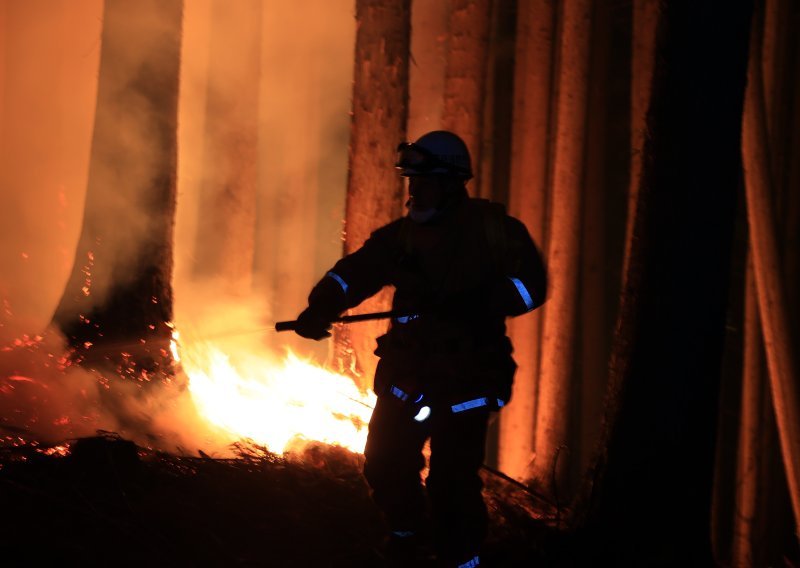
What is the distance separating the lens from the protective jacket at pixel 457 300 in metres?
3.56

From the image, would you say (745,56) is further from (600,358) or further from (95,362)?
(95,362)

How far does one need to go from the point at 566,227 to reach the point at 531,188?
75 centimetres

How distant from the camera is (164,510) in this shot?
4.00 meters

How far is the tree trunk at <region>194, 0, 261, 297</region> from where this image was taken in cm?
1108

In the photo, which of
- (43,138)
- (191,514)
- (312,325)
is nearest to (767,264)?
(312,325)

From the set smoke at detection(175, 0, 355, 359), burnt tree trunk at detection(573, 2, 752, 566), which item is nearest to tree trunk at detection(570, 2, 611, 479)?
burnt tree trunk at detection(573, 2, 752, 566)

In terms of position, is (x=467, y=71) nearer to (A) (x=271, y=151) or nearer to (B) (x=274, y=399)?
(B) (x=274, y=399)

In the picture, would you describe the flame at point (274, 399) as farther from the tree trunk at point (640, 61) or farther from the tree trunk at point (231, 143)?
the tree trunk at point (231, 143)

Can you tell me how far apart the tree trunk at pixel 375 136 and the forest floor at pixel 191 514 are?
1916 mm

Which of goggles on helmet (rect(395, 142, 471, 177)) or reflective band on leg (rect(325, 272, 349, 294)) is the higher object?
goggles on helmet (rect(395, 142, 471, 177))

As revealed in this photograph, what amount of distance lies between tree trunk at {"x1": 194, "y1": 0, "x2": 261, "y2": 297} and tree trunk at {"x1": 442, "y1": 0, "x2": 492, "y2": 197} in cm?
405

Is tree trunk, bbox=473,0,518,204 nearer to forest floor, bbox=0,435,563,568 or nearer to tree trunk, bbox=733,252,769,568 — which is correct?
tree trunk, bbox=733,252,769,568

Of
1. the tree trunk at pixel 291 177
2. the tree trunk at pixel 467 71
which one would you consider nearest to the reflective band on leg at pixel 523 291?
the tree trunk at pixel 467 71

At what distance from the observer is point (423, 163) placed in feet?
12.1
